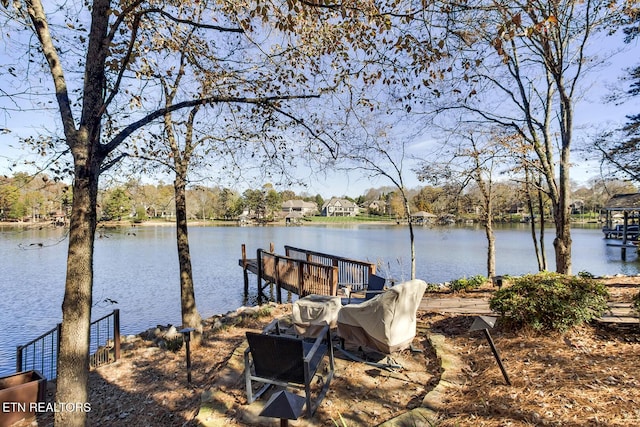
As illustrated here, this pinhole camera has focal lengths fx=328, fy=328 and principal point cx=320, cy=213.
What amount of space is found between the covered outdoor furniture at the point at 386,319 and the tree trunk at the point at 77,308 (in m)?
2.73

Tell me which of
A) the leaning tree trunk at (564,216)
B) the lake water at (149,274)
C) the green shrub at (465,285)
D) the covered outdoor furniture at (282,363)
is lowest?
the lake water at (149,274)

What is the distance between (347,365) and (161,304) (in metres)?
9.87

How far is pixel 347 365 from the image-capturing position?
13.7 ft

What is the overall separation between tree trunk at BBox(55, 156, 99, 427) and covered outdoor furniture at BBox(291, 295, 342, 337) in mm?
2378

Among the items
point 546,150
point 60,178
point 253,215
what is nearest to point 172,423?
point 60,178

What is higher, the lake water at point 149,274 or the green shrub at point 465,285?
the green shrub at point 465,285

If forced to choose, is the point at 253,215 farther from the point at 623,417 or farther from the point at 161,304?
the point at 623,417

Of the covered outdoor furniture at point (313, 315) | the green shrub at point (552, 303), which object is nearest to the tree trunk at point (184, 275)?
the covered outdoor furniture at point (313, 315)

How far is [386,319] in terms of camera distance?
3777 millimetres

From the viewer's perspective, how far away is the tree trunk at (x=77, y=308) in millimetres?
3057

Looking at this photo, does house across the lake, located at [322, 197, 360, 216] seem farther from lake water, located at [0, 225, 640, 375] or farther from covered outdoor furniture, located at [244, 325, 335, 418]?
covered outdoor furniture, located at [244, 325, 335, 418]

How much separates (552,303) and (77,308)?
5.24 meters

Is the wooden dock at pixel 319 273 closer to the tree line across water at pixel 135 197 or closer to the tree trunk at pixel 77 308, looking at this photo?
the tree line across water at pixel 135 197

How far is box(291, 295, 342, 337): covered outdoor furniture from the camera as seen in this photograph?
175 inches
